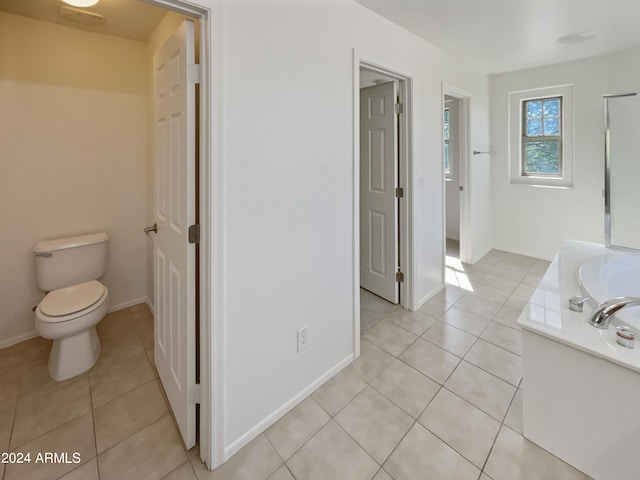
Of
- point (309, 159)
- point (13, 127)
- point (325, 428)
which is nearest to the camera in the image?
point (325, 428)

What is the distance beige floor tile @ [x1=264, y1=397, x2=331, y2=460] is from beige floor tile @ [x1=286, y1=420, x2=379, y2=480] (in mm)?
40

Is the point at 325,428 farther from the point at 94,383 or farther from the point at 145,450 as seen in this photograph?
the point at 94,383

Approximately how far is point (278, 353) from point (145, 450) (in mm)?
728

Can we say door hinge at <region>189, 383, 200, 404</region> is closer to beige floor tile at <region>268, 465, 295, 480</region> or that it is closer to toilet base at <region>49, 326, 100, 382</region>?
beige floor tile at <region>268, 465, 295, 480</region>

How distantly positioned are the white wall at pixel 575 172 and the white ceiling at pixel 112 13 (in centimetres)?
395

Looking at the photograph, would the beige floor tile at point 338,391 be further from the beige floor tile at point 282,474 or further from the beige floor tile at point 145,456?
the beige floor tile at point 145,456

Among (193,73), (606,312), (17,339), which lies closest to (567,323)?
(606,312)

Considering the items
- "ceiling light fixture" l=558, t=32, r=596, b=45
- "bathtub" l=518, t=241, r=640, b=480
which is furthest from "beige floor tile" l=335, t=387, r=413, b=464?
"ceiling light fixture" l=558, t=32, r=596, b=45

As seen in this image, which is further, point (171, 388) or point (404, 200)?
point (404, 200)

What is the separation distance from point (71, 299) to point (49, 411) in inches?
25.4

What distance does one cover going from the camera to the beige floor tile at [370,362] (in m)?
1.93

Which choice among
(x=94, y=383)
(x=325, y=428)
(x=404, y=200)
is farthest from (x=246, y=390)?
(x=404, y=200)

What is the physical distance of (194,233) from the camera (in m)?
1.30

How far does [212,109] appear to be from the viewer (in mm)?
1206
